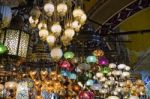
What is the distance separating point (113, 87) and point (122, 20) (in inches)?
133

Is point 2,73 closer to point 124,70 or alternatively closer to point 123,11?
point 123,11

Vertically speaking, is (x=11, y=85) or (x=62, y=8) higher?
(x=62, y=8)

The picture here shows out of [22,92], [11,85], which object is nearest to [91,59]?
[11,85]

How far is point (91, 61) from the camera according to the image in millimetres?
7969

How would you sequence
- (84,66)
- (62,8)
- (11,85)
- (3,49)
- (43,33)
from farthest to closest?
1. (84,66)
2. (11,85)
3. (43,33)
4. (62,8)
5. (3,49)

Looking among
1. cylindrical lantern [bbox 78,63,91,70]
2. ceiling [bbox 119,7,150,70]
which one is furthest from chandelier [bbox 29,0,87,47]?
ceiling [bbox 119,7,150,70]

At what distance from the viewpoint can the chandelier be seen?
195 inches

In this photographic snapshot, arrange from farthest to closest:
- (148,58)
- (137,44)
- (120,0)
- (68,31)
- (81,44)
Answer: (148,58), (137,44), (81,44), (120,0), (68,31)

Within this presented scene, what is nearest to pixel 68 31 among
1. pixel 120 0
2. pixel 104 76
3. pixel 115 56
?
pixel 120 0

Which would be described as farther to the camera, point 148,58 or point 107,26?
point 148,58

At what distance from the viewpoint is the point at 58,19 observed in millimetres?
5387

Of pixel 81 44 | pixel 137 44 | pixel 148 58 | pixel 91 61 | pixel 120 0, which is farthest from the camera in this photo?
pixel 148 58

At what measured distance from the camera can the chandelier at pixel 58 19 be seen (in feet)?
16.2

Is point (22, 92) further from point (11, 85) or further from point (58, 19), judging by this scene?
point (58, 19)
